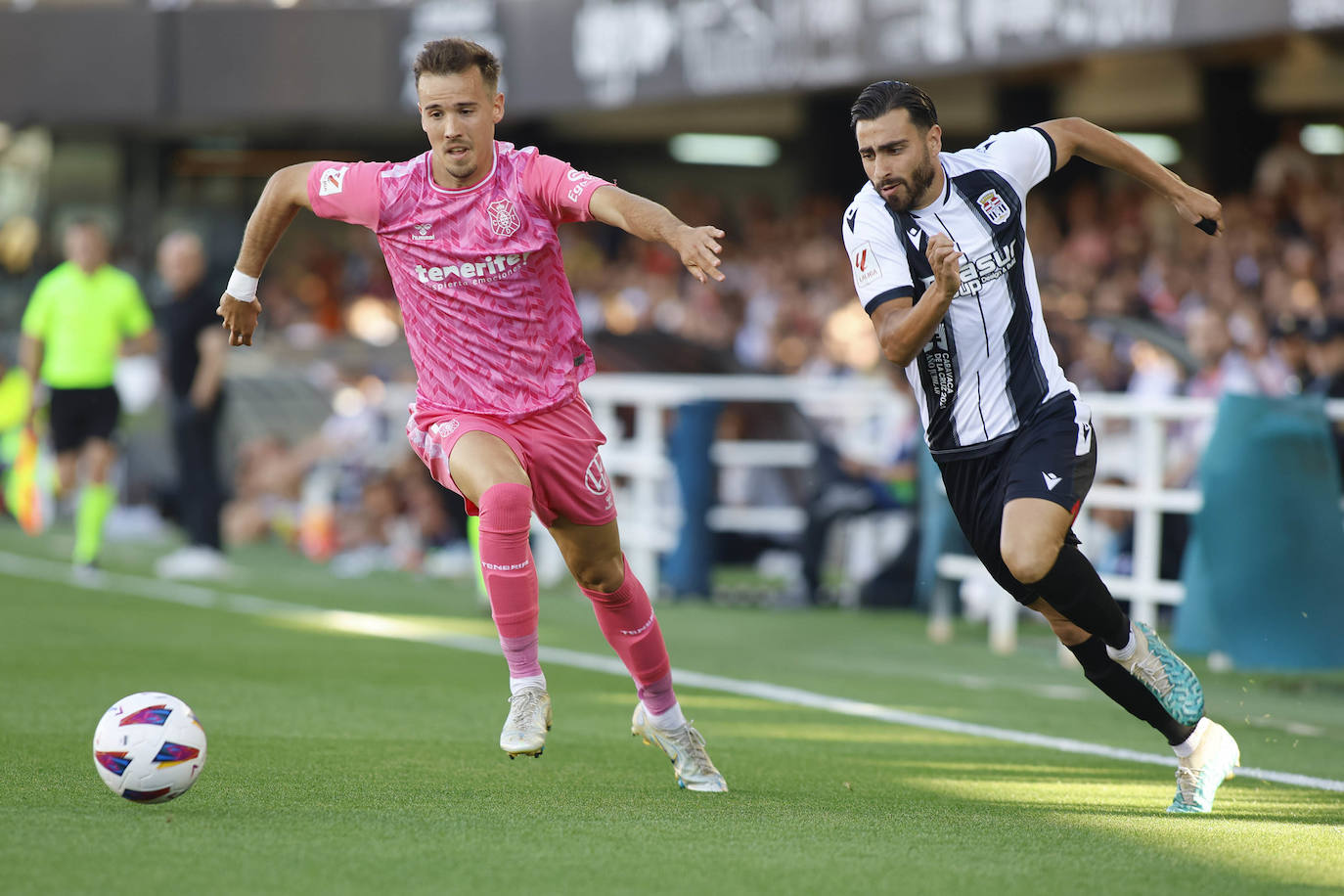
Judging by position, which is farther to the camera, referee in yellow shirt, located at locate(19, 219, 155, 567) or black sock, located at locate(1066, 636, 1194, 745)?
referee in yellow shirt, located at locate(19, 219, 155, 567)

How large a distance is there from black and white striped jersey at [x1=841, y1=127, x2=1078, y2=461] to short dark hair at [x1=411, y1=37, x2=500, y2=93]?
120cm

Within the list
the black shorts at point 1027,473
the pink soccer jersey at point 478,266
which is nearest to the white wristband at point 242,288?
the pink soccer jersey at point 478,266

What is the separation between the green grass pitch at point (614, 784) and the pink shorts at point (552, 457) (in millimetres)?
853

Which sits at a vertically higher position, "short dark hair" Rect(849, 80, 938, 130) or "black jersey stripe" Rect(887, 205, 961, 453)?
"short dark hair" Rect(849, 80, 938, 130)

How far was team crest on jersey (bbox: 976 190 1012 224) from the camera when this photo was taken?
5355 millimetres

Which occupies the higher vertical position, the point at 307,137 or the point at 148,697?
the point at 307,137

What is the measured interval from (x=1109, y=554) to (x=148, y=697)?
6.47 meters

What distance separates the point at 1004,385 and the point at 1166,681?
991 mm

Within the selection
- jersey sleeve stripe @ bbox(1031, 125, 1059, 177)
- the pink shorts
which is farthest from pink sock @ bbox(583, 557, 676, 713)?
jersey sleeve stripe @ bbox(1031, 125, 1059, 177)

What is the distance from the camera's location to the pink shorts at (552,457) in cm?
545

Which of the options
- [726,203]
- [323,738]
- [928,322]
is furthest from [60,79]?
[928,322]

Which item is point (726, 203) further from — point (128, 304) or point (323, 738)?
point (323, 738)

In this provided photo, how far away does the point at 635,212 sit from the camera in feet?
16.3

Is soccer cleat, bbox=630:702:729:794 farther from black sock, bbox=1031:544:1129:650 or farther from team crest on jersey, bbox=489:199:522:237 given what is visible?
team crest on jersey, bbox=489:199:522:237
